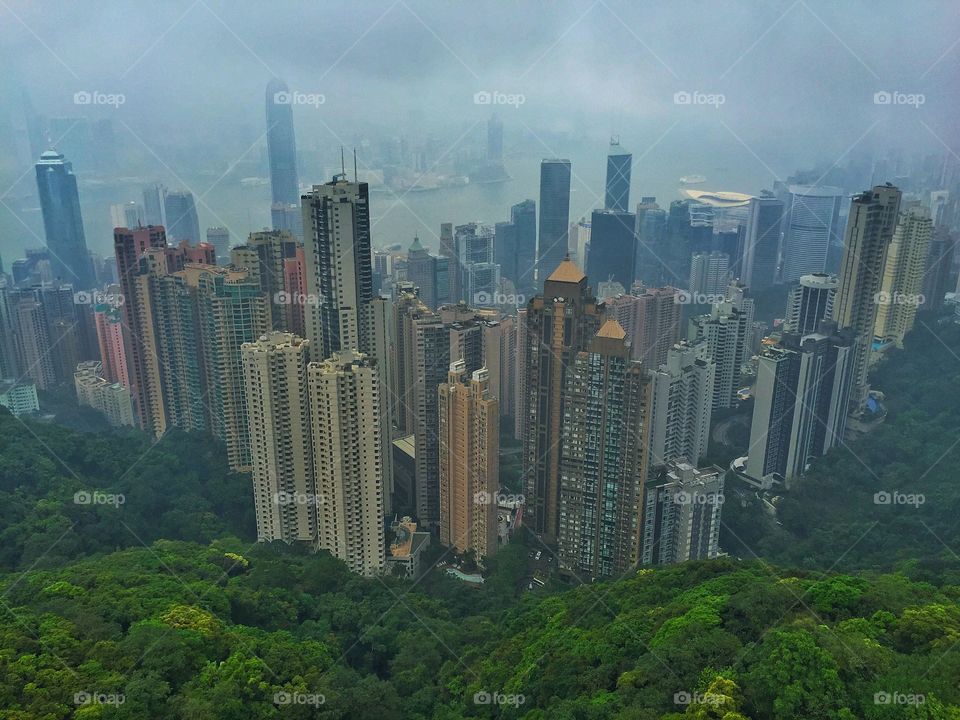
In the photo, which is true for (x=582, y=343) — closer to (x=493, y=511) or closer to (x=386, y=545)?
(x=493, y=511)

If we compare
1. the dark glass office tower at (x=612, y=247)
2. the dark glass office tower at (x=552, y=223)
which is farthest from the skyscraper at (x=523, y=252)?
the dark glass office tower at (x=612, y=247)

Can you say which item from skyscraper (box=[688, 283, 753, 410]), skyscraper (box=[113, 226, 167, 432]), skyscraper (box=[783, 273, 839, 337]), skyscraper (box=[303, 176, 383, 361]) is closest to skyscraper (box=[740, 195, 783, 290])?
skyscraper (box=[688, 283, 753, 410])

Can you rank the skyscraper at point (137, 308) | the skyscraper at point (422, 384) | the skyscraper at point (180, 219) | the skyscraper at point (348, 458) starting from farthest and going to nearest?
the skyscraper at point (180, 219) < the skyscraper at point (137, 308) < the skyscraper at point (422, 384) < the skyscraper at point (348, 458)

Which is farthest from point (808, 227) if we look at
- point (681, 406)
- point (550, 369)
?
point (550, 369)

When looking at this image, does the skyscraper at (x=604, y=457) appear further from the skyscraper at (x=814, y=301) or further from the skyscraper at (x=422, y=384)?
the skyscraper at (x=814, y=301)

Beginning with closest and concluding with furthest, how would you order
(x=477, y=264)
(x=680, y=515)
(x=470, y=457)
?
(x=680, y=515) → (x=470, y=457) → (x=477, y=264)

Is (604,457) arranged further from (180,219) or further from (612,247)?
(612,247)
